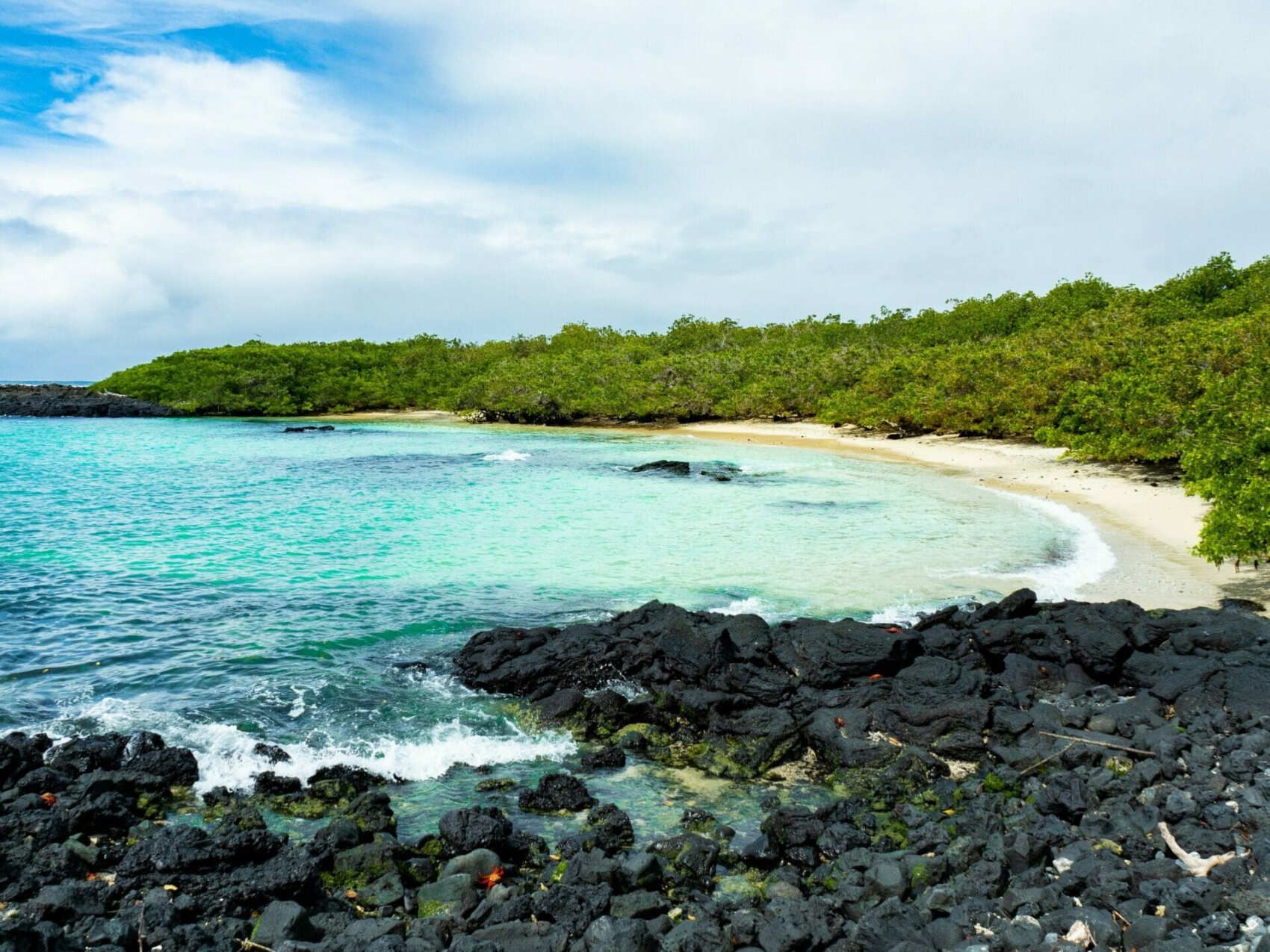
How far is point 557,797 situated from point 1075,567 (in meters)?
11.0

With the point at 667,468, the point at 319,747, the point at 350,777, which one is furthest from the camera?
the point at 667,468

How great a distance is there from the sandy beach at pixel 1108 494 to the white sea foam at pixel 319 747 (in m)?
9.03

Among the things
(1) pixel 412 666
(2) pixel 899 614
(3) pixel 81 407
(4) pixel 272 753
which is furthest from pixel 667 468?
(3) pixel 81 407

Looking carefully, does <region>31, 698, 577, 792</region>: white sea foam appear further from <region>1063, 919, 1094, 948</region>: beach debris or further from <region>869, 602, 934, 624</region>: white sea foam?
<region>869, 602, 934, 624</region>: white sea foam

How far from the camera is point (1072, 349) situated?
104 feet

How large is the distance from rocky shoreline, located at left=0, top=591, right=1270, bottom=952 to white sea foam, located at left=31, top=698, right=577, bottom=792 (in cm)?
23

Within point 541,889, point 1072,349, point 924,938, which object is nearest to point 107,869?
point 541,889

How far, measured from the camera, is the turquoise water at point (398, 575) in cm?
865

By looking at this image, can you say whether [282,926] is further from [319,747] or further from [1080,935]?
[1080,935]

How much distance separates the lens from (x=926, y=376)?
38.9 metres

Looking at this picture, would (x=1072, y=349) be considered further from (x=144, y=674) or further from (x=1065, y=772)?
(x=144, y=674)

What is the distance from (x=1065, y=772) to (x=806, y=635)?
11.1 ft

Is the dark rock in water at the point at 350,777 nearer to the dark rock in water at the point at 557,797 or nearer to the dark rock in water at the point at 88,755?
the dark rock in water at the point at 557,797

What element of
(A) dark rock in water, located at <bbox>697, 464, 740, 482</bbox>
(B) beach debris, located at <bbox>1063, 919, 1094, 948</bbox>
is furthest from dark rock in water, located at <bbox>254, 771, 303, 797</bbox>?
(A) dark rock in water, located at <bbox>697, 464, 740, 482</bbox>
